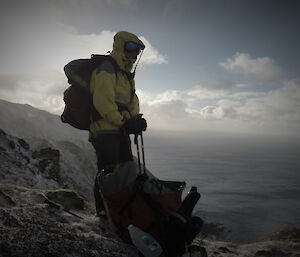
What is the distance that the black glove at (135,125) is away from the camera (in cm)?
534

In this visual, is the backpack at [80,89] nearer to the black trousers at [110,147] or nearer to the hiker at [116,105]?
the hiker at [116,105]

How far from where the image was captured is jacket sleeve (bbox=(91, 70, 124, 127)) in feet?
17.2

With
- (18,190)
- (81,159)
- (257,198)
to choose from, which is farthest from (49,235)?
(257,198)

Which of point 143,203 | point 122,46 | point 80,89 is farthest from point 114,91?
point 143,203

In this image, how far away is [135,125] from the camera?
535 cm

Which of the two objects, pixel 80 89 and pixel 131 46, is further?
pixel 131 46

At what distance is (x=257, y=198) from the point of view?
110562mm

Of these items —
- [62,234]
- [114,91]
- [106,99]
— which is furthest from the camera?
[114,91]

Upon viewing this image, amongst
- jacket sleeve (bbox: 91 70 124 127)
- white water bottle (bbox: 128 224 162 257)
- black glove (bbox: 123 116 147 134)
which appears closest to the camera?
white water bottle (bbox: 128 224 162 257)

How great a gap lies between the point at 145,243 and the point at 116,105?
272cm

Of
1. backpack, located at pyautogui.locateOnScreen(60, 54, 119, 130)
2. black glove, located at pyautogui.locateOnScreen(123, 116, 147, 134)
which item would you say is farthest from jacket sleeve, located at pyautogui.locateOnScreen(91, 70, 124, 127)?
backpack, located at pyautogui.locateOnScreen(60, 54, 119, 130)

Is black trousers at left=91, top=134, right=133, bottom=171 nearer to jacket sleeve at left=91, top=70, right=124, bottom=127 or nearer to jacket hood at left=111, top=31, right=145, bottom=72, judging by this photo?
jacket sleeve at left=91, top=70, right=124, bottom=127

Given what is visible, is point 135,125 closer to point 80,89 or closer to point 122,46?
point 80,89

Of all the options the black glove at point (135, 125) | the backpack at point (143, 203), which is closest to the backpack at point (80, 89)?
the black glove at point (135, 125)
